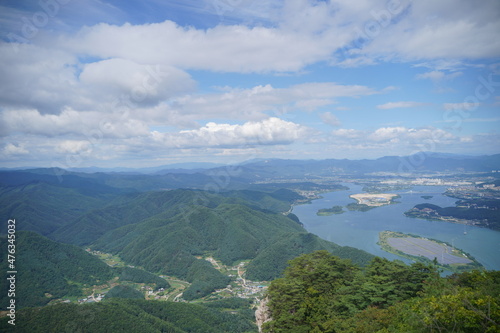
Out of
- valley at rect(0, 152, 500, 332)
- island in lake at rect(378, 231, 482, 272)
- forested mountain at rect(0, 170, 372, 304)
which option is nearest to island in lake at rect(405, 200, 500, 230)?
valley at rect(0, 152, 500, 332)

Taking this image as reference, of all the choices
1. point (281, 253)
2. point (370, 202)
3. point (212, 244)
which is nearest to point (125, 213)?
point (212, 244)

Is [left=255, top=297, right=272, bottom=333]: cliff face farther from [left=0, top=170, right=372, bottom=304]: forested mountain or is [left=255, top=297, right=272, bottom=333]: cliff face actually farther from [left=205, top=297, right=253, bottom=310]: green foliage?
[left=0, top=170, right=372, bottom=304]: forested mountain

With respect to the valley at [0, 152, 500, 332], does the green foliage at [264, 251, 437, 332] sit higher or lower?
higher

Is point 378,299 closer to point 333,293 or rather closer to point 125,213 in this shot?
point 333,293

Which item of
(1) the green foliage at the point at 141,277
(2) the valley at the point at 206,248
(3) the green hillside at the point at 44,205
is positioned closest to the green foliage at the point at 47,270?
(2) the valley at the point at 206,248

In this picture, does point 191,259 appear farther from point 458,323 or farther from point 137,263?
point 458,323

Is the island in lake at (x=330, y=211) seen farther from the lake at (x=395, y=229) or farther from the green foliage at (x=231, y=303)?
the green foliage at (x=231, y=303)
